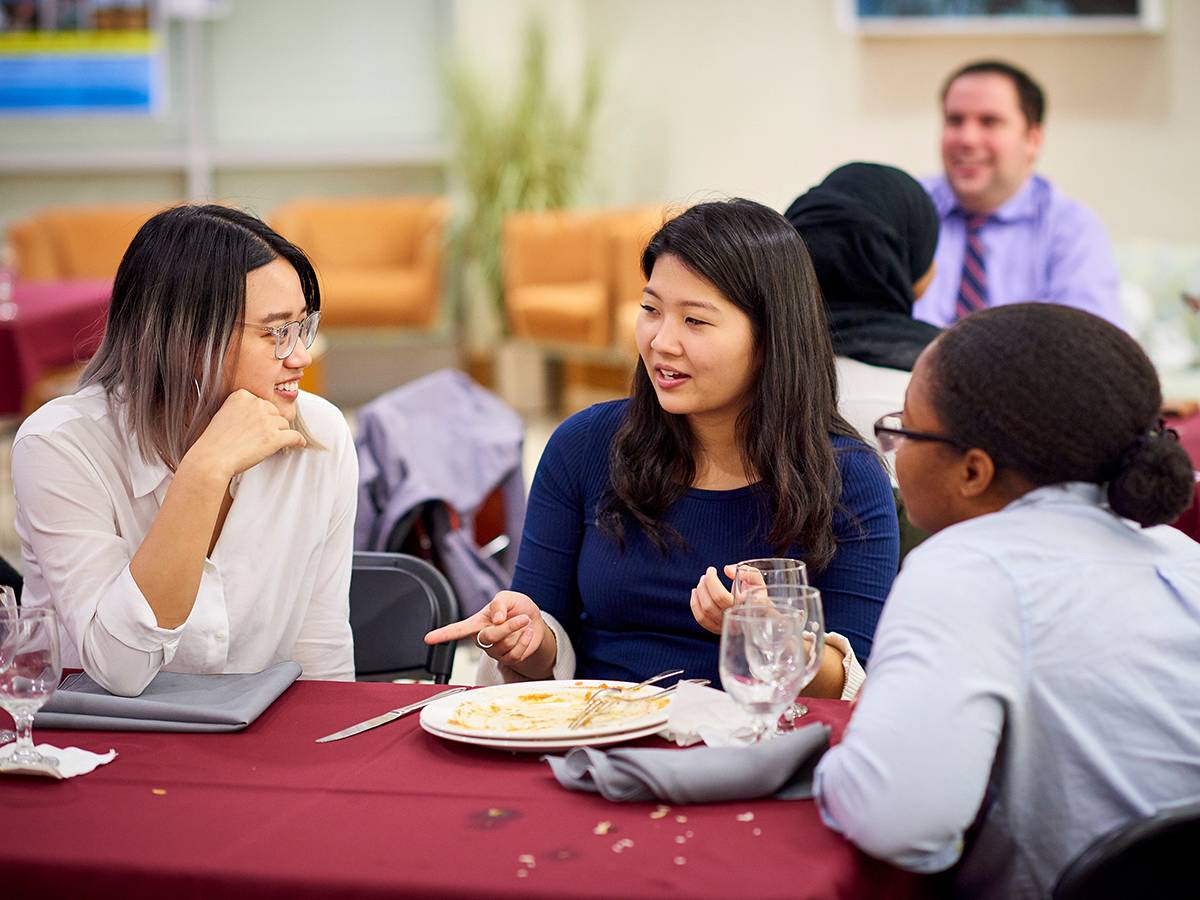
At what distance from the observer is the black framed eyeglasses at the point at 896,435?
4.59 ft

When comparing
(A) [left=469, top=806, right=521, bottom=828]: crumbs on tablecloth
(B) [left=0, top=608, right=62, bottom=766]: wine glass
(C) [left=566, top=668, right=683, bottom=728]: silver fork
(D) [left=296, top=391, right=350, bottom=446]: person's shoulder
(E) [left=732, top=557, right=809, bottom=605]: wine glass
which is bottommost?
(C) [left=566, top=668, right=683, bottom=728]: silver fork

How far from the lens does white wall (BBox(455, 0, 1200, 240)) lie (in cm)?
680

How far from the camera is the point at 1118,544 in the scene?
4.47 ft

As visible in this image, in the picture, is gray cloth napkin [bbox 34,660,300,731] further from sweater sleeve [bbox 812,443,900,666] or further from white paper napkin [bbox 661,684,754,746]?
sweater sleeve [bbox 812,443,900,666]


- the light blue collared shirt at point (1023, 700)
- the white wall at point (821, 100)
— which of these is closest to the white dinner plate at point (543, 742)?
the light blue collared shirt at point (1023, 700)

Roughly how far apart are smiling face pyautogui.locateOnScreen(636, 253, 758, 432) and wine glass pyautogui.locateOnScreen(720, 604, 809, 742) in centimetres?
69

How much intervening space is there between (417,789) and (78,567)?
65cm

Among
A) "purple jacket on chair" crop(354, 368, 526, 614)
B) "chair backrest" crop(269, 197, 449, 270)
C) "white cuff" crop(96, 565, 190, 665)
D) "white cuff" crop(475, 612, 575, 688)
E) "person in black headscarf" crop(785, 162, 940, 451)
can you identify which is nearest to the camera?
"white cuff" crop(96, 565, 190, 665)

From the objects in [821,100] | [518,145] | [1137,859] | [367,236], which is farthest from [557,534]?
[367,236]

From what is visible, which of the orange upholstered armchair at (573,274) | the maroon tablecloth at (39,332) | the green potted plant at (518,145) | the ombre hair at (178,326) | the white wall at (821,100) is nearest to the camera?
the ombre hair at (178,326)

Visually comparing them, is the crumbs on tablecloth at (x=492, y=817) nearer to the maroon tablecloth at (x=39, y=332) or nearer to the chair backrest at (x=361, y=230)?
the maroon tablecloth at (x=39, y=332)

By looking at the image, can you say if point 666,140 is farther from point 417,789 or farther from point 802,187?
point 417,789

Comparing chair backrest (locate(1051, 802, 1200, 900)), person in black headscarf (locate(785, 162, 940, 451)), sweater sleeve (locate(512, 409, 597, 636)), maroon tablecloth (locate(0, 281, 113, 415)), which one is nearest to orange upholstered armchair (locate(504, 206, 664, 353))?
maroon tablecloth (locate(0, 281, 113, 415))

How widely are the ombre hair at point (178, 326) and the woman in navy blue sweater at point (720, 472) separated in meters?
0.55
